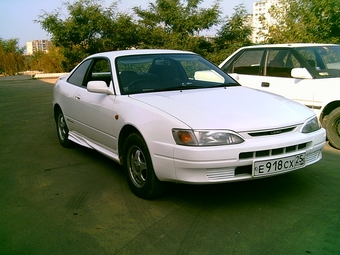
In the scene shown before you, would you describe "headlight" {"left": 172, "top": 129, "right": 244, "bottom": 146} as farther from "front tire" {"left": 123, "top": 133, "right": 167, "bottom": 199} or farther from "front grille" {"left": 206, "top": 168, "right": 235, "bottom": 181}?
"front tire" {"left": 123, "top": 133, "right": 167, "bottom": 199}

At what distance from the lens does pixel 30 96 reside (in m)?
15.0

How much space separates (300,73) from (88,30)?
1736 centimetres

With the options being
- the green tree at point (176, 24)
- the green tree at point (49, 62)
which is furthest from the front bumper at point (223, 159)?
the green tree at point (49, 62)

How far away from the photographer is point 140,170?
4156 mm

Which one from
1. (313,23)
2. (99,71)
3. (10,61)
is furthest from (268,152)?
(10,61)

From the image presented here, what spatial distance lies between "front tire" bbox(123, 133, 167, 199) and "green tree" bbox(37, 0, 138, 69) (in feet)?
61.0

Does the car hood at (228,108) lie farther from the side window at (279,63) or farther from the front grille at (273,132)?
the side window at (279,63)

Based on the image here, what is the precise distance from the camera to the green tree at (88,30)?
21.9 m

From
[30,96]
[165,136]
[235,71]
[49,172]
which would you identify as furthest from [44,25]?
[165,136]

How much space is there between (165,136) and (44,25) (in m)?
20.4

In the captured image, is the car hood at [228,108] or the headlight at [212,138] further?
the car hood at [228,108]

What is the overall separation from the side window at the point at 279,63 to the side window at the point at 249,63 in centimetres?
19

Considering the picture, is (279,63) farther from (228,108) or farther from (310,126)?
(228,108)

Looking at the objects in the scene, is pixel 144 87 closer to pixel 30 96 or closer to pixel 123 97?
pixel 123 97
